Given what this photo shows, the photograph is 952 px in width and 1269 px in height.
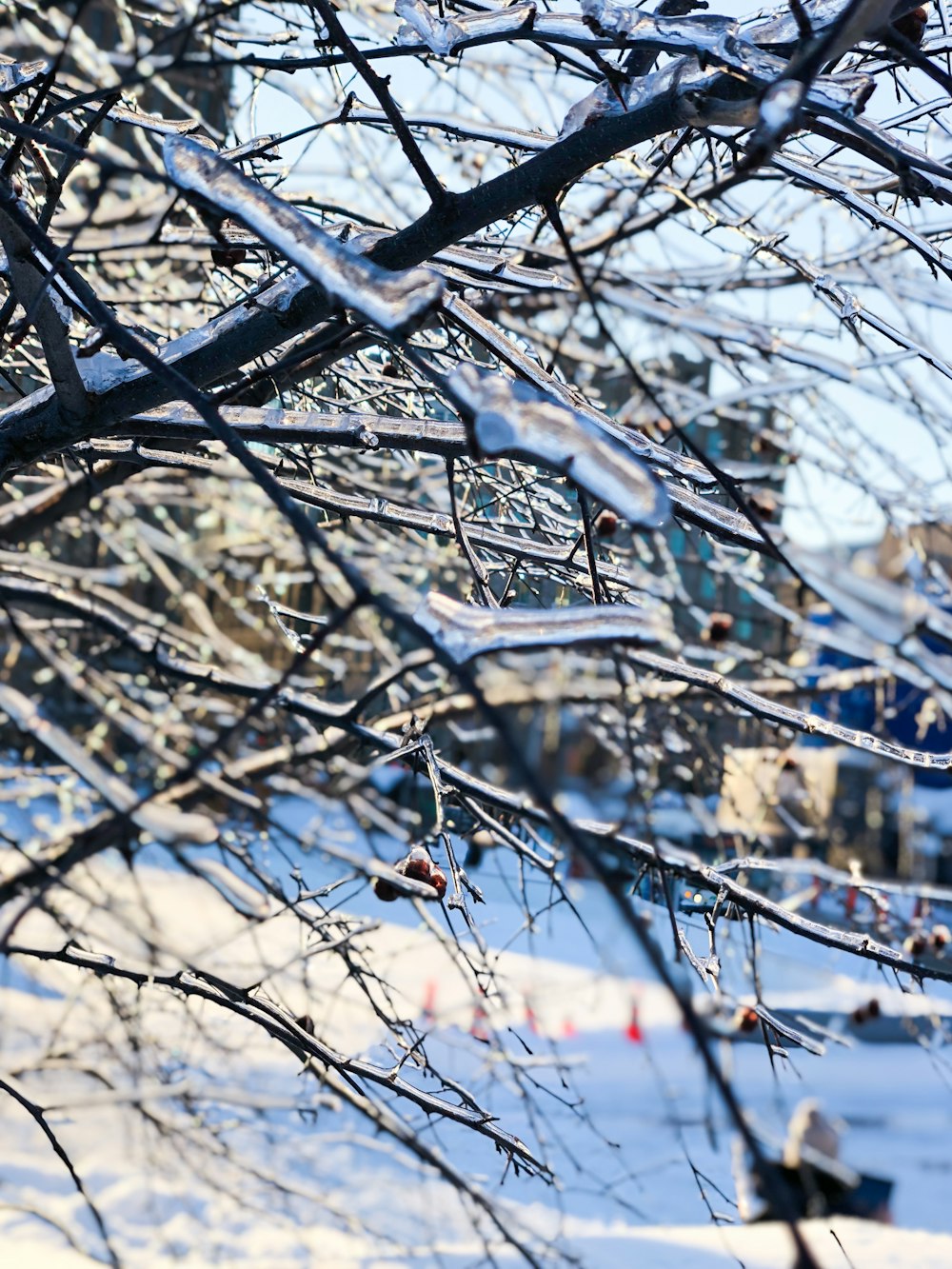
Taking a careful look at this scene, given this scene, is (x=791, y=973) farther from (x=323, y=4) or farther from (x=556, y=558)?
(x=323, y=4)

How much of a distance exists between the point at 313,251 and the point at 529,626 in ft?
1.34

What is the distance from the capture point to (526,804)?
6.30 feet

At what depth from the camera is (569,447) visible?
961 millimetres

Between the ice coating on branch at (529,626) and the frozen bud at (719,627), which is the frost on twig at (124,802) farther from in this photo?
the frozen bud at (719,627)

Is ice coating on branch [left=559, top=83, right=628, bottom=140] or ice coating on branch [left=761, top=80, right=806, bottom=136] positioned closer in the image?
ice coating on branch [left=761, top=80, right=806, bottom=136]

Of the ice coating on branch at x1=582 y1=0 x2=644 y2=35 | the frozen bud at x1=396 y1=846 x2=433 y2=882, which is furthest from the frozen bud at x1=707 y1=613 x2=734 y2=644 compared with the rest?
the ice coating on branch at x1=582 y1=0 x2=644 y2=35

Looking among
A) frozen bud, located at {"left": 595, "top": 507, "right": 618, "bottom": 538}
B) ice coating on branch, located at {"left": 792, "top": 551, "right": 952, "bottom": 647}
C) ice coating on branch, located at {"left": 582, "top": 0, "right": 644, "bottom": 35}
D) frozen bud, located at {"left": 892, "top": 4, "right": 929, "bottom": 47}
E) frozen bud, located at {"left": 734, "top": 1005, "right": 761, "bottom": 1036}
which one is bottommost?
ice coating on branch, located at {"left": 792, "top": 551, "right": 952, "bottom": 647}

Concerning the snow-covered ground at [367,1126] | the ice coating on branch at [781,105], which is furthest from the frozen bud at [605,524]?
the ice coating on branch at [781,105]

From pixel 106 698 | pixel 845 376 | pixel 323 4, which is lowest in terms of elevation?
pixel 323 4

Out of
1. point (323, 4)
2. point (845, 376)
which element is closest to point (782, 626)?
point (845, 376)

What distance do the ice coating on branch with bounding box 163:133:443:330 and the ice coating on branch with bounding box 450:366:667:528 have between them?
11 cm

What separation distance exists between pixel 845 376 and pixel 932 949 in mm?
1958

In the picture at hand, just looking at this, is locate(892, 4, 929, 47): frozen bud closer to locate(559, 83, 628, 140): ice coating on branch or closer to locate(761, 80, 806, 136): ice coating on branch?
locate(559, 83, 628, 140): ice coating on branch

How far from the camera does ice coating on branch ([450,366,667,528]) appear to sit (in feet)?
3.07
